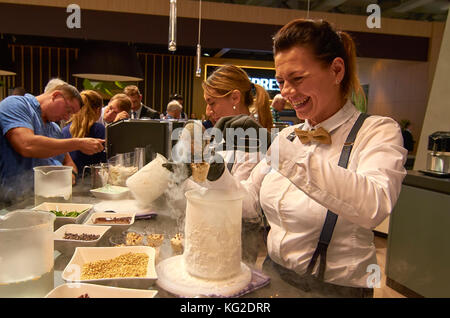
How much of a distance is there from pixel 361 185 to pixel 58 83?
105 inches

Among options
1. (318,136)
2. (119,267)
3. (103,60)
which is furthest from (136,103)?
(119,267)

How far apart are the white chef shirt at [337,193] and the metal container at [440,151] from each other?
6.70ft

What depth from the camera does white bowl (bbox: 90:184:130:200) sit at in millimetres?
1988

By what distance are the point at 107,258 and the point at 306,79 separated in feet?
2.68

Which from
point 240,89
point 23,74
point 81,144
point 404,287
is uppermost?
point 23,74

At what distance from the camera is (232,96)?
2152mm

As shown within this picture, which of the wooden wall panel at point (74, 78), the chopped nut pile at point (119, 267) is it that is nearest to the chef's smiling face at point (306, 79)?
the chopped nut pile at point (119, 267)

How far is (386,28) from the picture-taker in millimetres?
7480

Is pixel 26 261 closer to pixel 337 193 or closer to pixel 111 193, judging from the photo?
pixel 337 193

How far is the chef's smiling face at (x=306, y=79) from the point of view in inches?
46.1

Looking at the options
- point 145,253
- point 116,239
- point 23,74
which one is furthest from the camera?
point 23,74

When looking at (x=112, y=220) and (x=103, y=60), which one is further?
(x=103, y=60)

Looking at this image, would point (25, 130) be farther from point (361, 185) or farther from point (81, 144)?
point (361, 185)
